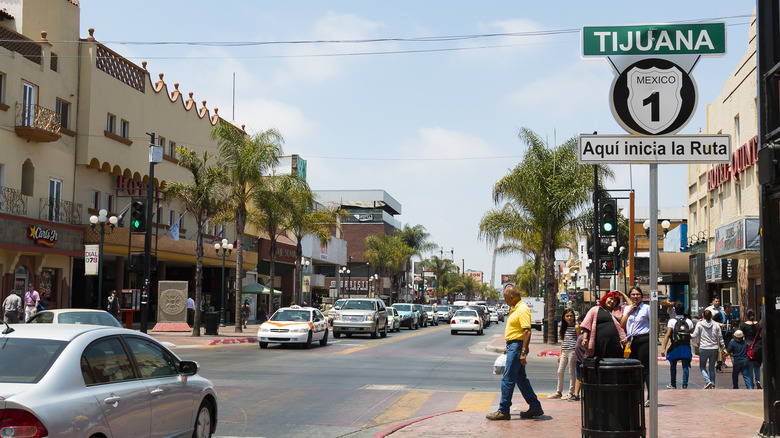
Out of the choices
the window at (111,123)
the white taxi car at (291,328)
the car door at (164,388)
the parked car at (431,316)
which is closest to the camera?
the car door at (164,388)

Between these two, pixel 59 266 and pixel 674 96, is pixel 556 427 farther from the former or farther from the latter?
pixel 59 266

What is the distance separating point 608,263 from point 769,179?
62.5 ft

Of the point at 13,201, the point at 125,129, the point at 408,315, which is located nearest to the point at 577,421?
the point at 13,201

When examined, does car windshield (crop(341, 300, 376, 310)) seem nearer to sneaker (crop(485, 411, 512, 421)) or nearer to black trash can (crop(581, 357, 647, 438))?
sneaker (crop(485, 411, 512, 421))

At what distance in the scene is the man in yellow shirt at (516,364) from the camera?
1031cm

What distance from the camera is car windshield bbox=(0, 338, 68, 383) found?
5.83 m

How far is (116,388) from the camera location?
646 centimetres

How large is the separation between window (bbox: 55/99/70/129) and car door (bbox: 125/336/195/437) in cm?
2906

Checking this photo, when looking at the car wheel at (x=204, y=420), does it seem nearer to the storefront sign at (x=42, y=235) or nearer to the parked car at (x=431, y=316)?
the storefront sign at (x=42, y=235)

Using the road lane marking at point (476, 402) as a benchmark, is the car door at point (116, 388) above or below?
above

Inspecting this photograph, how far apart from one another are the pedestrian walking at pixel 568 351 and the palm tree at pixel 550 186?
17600mm

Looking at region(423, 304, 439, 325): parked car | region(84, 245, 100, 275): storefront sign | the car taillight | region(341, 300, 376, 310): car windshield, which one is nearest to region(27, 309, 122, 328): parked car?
region(84, 245, 100, 275): storefront sign

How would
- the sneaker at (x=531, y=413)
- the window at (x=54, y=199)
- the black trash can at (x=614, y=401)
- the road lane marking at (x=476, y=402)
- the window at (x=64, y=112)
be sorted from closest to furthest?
the black trash can at (x=614, y=401) < the sneaker at (x=531, y=413) < the road lane marking at (x=476, y=402) < the window at (x=54, y=199) < the window at (x=64, y=112)

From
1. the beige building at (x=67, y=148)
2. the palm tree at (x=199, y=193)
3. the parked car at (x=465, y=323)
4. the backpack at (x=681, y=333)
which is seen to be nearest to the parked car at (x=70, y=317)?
the beige building at (x=67, y=148)
